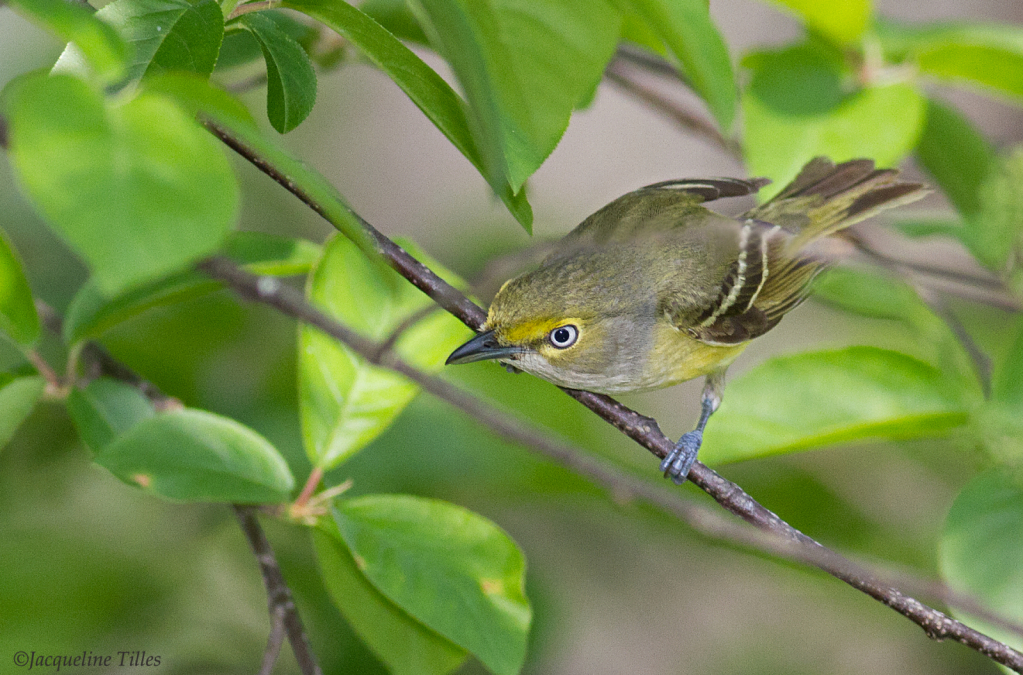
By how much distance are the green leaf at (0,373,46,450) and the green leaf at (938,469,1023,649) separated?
6.03 ft

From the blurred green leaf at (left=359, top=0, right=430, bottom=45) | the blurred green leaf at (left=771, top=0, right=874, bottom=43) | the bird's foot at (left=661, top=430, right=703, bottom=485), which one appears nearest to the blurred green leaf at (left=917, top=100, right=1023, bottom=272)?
the blurred green leaf at (left=771, top=0, right=874, bottom=43)

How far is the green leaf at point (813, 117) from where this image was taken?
229 cm

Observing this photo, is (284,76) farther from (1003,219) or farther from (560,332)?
(1003,219)

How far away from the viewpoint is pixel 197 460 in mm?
1544

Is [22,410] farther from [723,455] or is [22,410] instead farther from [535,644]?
[535,644]

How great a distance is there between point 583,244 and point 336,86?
11.3 feet

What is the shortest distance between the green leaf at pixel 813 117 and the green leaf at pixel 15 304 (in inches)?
63.6

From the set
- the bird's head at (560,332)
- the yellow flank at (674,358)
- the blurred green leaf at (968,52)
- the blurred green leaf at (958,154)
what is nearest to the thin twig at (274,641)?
the bird's head at (560,332)

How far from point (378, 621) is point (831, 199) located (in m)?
2.20

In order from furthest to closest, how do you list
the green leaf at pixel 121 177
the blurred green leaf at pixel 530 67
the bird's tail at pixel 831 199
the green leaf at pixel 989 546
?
Result: 1. the bird's tail at pixel 831 199
2. the green leaf at pixel 989 546
3. the blurred green leaf at pixel 530 67
4. the green leaf at pixel 121 177

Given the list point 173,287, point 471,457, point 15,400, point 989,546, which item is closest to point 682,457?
point 471,457

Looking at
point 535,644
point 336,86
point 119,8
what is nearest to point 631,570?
point 535,644

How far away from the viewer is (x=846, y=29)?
7.86 feet

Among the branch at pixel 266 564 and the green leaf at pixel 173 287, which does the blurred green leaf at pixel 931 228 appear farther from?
the branch at pixel 266 564
